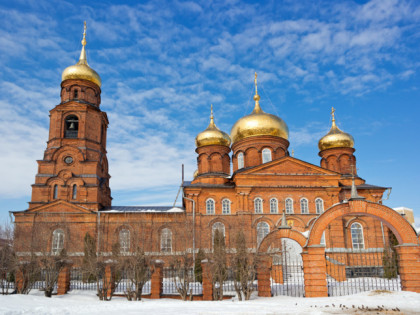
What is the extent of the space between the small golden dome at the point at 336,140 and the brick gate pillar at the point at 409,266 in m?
19.1

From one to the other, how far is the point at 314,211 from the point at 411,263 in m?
13.7

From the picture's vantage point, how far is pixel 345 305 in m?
12.0

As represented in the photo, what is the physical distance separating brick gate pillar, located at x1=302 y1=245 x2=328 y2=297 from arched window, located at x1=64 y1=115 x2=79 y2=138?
2046cm

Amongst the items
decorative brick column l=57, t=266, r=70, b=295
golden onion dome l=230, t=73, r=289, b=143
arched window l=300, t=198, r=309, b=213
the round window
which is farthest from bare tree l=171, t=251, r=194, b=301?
golden onion dome l=230, t=73, r=289, b=143

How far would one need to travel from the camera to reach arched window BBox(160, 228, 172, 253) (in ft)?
93.3

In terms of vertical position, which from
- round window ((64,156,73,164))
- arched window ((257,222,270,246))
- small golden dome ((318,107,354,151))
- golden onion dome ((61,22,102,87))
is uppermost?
golden onion dome ((61,22,102,87))

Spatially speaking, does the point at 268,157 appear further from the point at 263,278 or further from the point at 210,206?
the point at 263,278

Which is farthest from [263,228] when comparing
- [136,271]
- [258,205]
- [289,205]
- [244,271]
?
[136,271]

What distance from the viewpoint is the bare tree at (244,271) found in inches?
578

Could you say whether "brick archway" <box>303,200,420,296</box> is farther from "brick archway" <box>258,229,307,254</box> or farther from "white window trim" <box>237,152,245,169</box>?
"white window trim" <box>237,152,245,169</box>

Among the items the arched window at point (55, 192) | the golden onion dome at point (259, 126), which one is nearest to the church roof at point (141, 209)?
the arched window at point (55, 192)

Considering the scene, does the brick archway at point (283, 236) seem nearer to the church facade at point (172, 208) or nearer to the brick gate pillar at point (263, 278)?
the brick gate pillar at point (263, 278)

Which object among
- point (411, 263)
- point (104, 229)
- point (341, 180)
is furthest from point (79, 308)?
point (341, 180)

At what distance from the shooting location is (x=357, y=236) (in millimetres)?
28844
